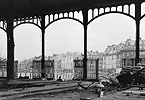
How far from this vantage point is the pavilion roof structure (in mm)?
17047

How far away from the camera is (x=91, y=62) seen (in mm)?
19812

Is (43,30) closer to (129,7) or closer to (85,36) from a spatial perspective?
(85,36)

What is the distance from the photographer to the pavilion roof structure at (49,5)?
17.0m

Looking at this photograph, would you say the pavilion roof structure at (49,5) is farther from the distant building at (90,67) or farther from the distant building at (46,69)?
the distant building at (46,69)

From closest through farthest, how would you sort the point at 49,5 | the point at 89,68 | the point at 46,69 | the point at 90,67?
the point at 49,5 → the point at 89,68 → the point at 90,67 → the point at 46,69

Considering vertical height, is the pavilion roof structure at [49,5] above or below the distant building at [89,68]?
above

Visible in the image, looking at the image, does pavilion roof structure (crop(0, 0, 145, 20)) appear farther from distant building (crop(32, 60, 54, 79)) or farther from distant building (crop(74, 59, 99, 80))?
distant building (crop(32, 60, 54, 79))

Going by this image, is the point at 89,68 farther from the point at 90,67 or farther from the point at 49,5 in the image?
the point at 49,5

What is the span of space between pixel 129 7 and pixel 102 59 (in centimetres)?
12990

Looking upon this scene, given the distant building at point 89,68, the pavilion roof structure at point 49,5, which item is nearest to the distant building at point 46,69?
the distant building at point 89,68

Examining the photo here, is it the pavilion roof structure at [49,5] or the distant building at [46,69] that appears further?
the distant building at [46,69]

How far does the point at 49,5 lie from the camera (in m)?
19.2

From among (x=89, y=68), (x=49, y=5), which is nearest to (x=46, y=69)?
(x=89, y=68)

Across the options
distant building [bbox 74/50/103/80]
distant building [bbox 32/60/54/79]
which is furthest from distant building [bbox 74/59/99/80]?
distant building [bbox 32/60/54/79]
